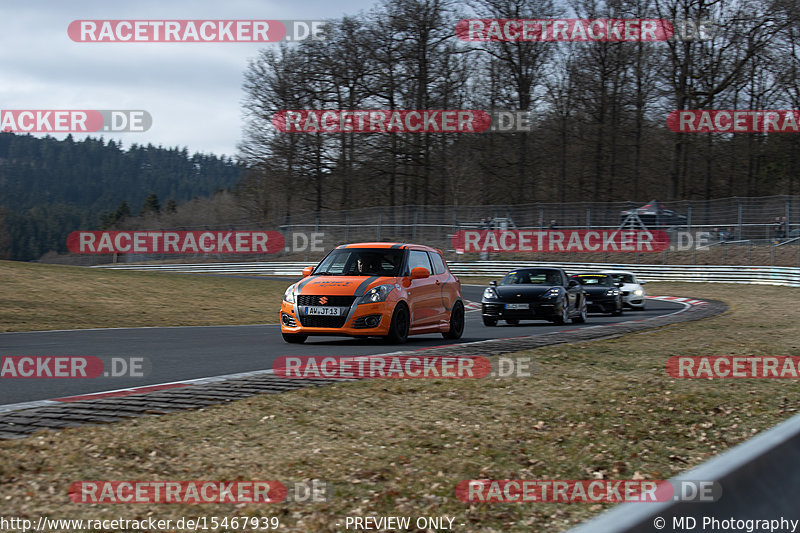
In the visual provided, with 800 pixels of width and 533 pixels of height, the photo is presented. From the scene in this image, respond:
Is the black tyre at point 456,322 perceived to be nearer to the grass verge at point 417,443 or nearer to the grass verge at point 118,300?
the grass verge at point 417,443

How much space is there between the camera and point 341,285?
13.7 metres

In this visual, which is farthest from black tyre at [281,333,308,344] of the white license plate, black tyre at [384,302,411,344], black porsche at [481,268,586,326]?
black porsche at [481,268,586,326]

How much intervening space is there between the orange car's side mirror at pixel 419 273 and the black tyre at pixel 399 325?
0.55 meters

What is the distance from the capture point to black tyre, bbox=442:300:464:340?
1545cm

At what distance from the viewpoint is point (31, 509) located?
13.7 feet

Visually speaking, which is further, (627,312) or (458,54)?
(458,54)

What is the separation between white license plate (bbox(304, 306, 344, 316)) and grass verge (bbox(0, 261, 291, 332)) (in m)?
6.33

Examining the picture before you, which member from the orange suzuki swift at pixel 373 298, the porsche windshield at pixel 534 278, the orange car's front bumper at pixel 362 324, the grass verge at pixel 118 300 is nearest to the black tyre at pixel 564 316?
the porsche windshield at pixel 534 278

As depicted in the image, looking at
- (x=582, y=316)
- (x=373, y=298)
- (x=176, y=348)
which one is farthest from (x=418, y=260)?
(x=582, y=316)

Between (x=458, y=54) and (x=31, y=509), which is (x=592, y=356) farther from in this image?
(x=458, y=54)

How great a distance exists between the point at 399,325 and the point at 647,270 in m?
33.3

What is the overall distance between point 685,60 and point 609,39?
4246 millimetres

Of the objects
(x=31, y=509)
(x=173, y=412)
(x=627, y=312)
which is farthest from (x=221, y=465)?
(x=627, y=312)

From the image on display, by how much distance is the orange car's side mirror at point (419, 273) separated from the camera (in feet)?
46.7
